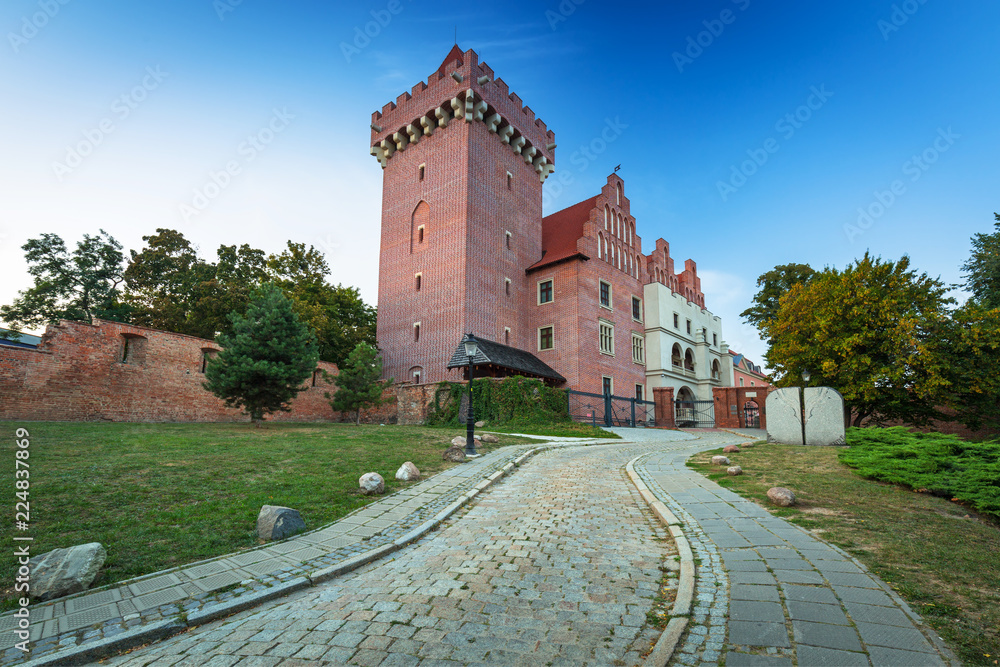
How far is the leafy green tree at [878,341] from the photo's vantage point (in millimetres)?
18203

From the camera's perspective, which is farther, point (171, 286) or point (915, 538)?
point (171, 286)

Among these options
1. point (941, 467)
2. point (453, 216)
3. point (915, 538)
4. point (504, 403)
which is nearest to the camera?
point (915, 538)

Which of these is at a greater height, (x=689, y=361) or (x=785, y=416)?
(x=689, y=361)

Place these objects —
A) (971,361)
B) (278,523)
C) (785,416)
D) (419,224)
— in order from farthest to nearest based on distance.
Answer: (419,224) → (971,361) → (785,416) → (278,523)

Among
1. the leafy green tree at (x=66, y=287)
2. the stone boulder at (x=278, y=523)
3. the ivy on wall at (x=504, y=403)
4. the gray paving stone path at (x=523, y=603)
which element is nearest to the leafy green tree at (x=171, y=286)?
the leafy green tree at (x=66, y=287)

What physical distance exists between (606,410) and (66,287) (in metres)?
34.8

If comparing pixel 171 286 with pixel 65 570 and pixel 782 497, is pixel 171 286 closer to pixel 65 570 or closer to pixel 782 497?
pixel 65 570

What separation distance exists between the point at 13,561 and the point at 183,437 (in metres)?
9.78

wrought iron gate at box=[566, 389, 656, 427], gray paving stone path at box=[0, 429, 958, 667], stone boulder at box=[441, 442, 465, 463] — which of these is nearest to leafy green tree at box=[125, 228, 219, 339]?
wrought iron gate at box=[566, 389, 656, 427]

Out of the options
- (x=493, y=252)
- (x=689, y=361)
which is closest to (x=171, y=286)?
(x=493, y=252)

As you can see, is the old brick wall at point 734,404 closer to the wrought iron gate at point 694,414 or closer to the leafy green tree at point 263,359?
the wrought iron gate at point 694,414

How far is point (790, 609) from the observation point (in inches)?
152

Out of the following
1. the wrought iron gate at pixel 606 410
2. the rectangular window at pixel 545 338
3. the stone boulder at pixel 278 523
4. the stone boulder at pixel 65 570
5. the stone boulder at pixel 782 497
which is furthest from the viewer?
the rectangular window at pixel 545 338

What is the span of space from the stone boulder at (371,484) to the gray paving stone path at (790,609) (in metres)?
5.17
